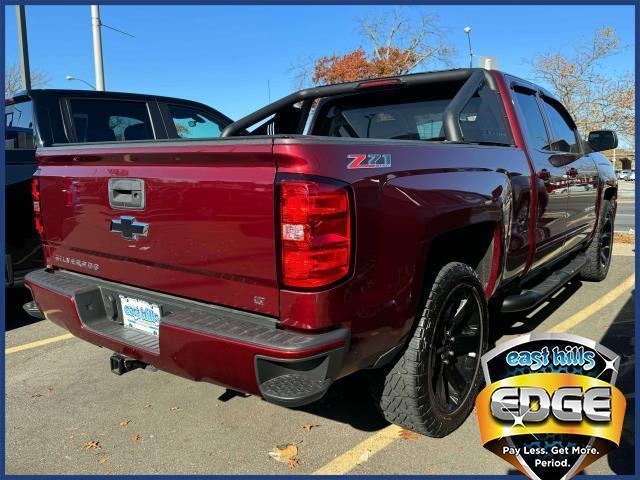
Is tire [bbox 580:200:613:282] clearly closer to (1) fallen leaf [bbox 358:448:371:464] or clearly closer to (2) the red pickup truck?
(2) the red pickup truck

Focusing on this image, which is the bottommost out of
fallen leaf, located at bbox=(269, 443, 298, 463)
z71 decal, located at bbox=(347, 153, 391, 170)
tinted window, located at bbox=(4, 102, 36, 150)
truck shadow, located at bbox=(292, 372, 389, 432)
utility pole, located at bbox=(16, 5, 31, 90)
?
fallen leaf, located at bbox=(269, 443, 298, 463)

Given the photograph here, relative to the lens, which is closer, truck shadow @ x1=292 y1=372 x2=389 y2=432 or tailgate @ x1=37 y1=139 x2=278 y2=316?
tailgate @ x1=37 y1=139 x2=278 y2=316

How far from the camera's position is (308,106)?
14.6ft

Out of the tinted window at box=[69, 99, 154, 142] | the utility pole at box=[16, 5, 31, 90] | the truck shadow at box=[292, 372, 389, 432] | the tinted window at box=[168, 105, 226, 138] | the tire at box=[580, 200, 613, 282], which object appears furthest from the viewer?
the utility pole at box=[16, 5, 31, 90]

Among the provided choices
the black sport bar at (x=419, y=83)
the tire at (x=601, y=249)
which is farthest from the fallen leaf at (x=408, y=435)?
the tire at (x=601, y=249)

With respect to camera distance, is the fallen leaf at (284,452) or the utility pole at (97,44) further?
the utility pole at (97,44)

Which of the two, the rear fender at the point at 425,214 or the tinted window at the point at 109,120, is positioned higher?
the tinted window at the point at 109,120

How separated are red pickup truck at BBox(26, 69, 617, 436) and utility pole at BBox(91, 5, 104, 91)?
34.8ft

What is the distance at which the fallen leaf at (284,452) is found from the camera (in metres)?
2.62

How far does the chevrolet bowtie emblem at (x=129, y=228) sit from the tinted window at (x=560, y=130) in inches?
133

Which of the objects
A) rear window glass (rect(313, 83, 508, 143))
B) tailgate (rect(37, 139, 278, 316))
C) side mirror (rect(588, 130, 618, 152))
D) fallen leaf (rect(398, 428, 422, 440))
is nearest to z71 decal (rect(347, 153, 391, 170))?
tailgate (rect(37, 139, 278, 316))

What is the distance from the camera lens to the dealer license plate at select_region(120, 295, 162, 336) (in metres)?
2.52

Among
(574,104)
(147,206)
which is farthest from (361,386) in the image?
(574,104)

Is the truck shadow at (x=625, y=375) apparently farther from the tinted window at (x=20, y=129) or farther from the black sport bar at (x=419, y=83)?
the tinted window at (x=20, y=129)
